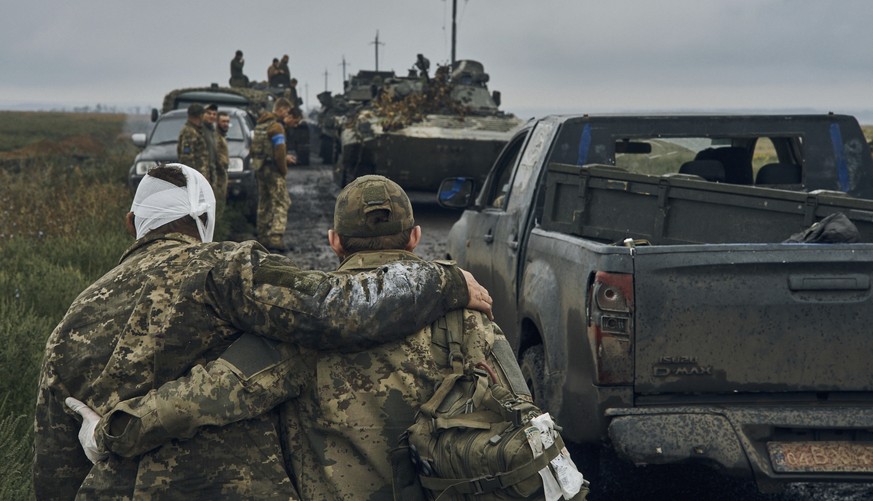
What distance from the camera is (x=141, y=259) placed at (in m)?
3.16

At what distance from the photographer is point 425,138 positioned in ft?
56.7

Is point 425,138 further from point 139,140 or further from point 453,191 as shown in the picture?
point 453,191

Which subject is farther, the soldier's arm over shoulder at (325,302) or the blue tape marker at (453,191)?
the blue tape marker at (453,191)

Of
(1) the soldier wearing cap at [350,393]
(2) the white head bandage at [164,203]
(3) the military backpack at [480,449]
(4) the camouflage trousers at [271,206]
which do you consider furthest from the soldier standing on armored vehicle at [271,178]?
(3) the military backpack at [480,449]

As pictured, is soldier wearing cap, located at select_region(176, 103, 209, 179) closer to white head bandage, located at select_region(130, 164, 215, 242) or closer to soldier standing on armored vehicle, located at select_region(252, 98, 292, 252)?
soldier standing on armored vehicle, located at select_region(252, 98, 292, 252)

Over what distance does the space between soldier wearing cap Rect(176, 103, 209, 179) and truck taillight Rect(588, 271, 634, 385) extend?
8.32 m

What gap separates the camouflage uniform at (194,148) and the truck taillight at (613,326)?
27.3 ft

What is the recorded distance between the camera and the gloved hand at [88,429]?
117 inches

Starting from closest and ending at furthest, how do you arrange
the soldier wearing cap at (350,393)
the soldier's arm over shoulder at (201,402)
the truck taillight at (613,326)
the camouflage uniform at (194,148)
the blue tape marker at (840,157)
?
1. the soldier's arm over shoulder at (201,402)
2. the soldier wearing cap at (350,393)
3. the truck taillight at (613,326)
4. the blue tape marker at (840,157)
5. the camouflage uniform at (194,148)

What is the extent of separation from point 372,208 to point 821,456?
220 cm

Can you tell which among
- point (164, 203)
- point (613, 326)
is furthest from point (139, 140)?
point (164, 203)

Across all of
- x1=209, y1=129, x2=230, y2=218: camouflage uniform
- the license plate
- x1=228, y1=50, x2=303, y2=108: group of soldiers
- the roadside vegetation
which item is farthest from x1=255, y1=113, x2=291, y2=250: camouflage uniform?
x1=228, y1=50, x2=303, y2=108: group of soldiers

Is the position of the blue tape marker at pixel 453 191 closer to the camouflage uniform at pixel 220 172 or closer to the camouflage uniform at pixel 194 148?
the camouflage uniform at pixel 194 148

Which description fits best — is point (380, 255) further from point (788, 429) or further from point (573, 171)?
point (573, 171)
